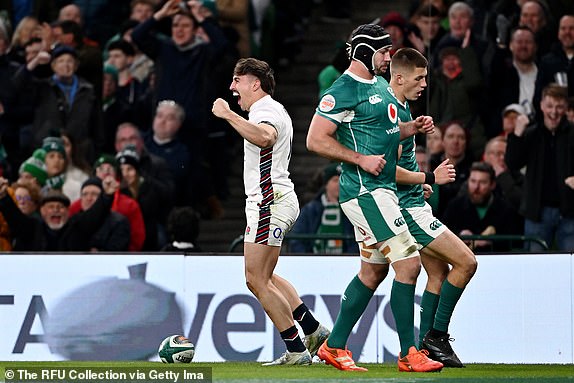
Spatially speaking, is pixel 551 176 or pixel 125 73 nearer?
pixel 551 176

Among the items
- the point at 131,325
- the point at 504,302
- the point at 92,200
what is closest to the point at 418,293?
the point at 504,302

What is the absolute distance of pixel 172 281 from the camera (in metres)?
13.7

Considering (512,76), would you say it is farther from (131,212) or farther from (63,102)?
(63,102)

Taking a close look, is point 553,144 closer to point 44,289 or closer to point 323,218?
point 323,218

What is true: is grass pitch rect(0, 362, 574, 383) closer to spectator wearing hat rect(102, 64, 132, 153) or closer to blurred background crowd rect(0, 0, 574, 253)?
blurred background crowd rect(0, 0, 574, 253)

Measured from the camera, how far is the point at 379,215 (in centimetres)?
1091

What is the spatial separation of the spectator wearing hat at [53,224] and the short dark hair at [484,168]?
12.3ft

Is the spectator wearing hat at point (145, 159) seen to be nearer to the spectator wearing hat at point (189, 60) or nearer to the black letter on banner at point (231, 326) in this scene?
the spectator wearing hat at point (189, 60)

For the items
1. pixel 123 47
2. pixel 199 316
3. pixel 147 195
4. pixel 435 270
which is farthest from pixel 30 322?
pixel 123 47

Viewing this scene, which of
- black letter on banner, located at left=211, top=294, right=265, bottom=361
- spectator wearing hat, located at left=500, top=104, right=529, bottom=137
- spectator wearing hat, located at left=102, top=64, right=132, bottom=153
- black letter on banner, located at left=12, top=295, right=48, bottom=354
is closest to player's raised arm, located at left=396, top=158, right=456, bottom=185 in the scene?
black letter on banner, located at left=211, top=294, right=265, bottom=361

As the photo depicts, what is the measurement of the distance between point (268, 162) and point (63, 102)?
6847 millimetres

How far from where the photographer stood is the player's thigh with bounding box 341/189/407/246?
10883 millimetres

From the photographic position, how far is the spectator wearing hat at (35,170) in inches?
655

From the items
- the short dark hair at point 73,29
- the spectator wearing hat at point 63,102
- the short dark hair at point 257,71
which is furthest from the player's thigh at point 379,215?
the short dark hair at point 73,29
